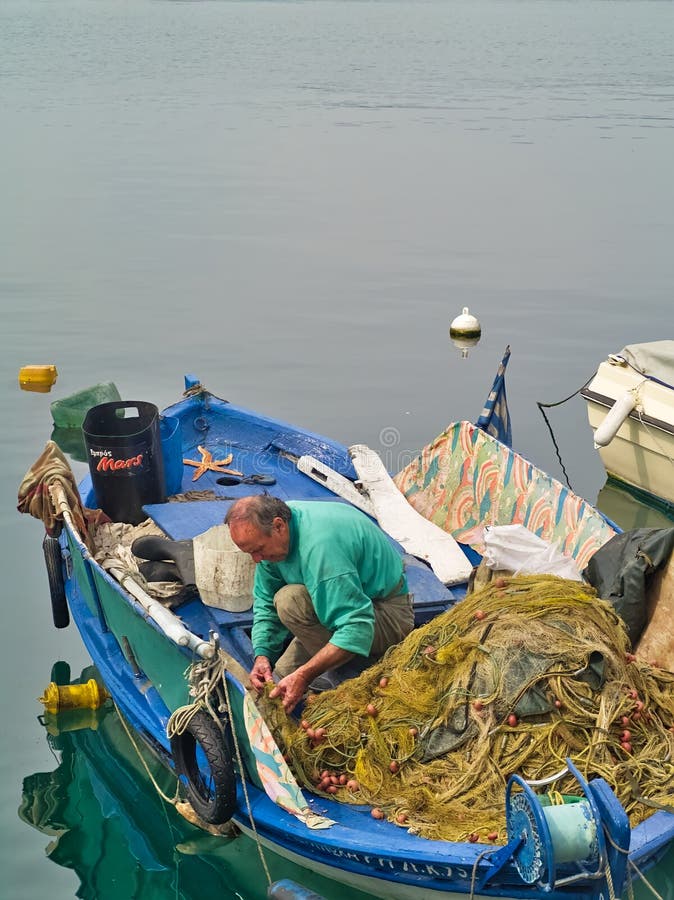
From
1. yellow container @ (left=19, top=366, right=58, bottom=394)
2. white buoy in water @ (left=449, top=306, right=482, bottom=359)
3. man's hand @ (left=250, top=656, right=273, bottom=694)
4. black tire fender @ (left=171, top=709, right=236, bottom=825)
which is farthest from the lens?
white buoy in water @ (left=449, top=306, right=482, bottom=359)

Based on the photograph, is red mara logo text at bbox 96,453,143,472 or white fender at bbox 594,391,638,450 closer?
red mara logo text at bbox 96,453,143,472

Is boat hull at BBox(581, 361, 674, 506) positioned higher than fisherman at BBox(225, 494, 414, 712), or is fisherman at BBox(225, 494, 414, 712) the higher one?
fisherman at BBox(225, 494, 414, 712)

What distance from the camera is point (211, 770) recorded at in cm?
578

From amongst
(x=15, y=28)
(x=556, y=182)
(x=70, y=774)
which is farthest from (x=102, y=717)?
(x=15, y=28)

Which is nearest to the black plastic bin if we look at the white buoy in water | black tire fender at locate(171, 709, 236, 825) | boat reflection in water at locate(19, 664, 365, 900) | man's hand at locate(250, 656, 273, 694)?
boat reflection in water at locate(19, 664, 365, 900)

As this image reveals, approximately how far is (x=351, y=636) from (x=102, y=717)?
9.66 ft

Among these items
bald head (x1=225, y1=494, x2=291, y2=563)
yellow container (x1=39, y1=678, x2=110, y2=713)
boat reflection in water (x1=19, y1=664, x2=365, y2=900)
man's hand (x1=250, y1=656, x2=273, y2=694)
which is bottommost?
boat reflection in water (x1=19, y1=664, x2=365, y2=900)

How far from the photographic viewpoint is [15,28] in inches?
2386

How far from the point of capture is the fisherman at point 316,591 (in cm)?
584

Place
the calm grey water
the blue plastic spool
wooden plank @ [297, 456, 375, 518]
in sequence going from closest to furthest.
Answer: the blue plastic spool → wooden plank @ [297, 456, 375, 518] → the calm grey water

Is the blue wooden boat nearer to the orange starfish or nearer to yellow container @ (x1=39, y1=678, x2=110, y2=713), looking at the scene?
the orange starfish

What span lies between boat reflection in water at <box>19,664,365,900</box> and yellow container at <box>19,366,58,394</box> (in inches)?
301

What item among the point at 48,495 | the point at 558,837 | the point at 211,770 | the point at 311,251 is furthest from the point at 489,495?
the point at 311,251

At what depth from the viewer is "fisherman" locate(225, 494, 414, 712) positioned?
584cm
